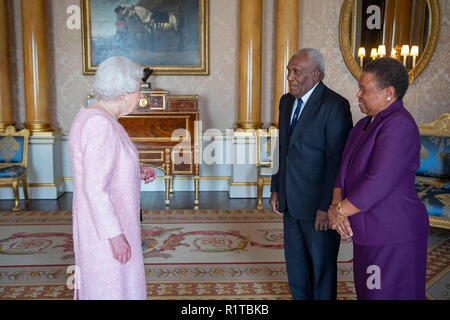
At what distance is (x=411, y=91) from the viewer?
20.9 feet

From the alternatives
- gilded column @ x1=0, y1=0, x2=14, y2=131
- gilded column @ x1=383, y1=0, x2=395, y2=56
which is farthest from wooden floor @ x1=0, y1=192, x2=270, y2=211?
gilded column @ x1=383, y1=0, x2=395, y2=56

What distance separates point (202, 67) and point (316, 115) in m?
4.20

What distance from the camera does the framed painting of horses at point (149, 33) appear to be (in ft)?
20.3

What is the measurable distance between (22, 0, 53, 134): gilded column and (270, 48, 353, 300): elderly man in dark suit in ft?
14.5

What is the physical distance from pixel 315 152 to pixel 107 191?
1248 millimetres

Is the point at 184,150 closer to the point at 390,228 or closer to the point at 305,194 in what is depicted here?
the point at 305,194

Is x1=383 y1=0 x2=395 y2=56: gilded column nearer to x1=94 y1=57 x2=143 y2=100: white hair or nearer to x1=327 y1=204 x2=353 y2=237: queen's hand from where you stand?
x1=327 y1=204 x2=353 y2=237: queen's hand

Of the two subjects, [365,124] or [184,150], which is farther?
[184,150]

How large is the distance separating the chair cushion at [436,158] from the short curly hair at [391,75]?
→ 327 centimetres

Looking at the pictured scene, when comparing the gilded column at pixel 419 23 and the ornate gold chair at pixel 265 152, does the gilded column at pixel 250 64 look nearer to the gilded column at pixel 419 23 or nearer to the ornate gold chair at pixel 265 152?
the ornate gold chair at pixel 265 152

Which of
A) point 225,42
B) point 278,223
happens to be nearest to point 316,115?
point 278,223

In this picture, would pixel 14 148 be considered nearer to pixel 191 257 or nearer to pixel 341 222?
pixel 191 257

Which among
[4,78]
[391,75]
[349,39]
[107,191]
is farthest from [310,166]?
[4,78]

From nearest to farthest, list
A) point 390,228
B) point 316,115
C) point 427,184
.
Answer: point 390,228 → point 316,115 → point 427,184
